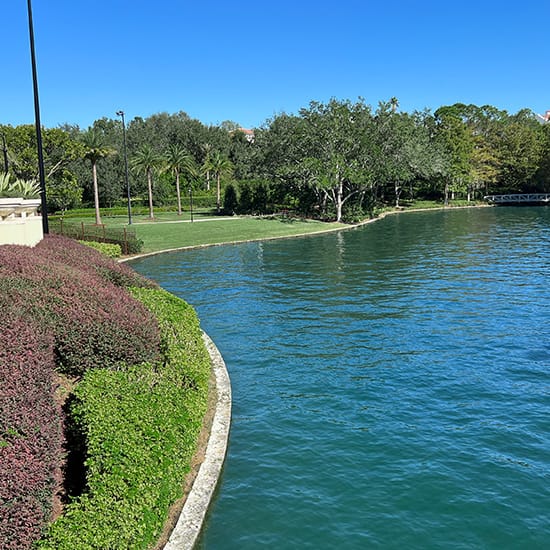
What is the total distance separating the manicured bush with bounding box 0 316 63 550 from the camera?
220 inches

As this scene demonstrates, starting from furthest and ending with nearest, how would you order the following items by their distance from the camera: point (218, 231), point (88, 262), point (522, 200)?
point (522, 200) → point (218, 231) → point (88, 262)

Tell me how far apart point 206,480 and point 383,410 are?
4376 millimetres

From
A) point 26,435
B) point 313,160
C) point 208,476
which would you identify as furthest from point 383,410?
point 313,160

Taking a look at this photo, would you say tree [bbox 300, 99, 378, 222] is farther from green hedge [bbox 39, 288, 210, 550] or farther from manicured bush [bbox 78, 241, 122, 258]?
green hedge [bbox 39, 288, 210, 550]

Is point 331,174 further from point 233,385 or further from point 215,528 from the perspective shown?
point 215,528

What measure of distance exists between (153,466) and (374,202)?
6642 centimetres

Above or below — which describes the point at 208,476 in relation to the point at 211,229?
below

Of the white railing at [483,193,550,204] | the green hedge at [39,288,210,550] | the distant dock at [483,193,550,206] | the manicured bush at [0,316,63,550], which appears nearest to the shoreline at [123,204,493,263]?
the distant dock at [483,193,550,206]

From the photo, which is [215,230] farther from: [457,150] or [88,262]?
[457,150]

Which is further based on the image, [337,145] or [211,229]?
[337,145]

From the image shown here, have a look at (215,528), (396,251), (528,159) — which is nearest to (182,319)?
(215,528)

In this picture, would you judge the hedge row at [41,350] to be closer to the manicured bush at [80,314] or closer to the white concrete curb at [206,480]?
the manicured bush at [80,314]

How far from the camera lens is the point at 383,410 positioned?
11.3 meters

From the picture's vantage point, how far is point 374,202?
70.8 m
